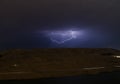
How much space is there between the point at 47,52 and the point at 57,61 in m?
0.81

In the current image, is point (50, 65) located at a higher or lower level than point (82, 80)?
higher

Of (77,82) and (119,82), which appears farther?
(119,82)

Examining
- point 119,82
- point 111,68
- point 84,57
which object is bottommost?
point 119,82

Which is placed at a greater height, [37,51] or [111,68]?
[37,51]

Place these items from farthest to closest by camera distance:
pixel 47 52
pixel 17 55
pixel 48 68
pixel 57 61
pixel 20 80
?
pixel 47 52 < pixel 17 55 < pixel 57 61 < pixel 48 68 < pixel 20 80

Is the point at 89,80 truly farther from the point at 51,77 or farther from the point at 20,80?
the point at 20,80

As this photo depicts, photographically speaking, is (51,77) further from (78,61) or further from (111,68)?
(111,68)

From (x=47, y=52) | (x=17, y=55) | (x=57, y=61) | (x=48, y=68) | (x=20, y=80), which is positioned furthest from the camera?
(x=47, y=52)

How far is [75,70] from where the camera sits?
3502mm

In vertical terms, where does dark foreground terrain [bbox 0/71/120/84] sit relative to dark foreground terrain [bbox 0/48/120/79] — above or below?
below

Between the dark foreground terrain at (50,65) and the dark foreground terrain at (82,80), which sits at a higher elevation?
the dark foreground terrain at (50,65)

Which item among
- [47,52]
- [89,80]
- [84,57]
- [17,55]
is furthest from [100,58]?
[17,55]

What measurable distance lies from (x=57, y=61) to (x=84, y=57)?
59cm

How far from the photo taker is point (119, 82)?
12.5 feet
